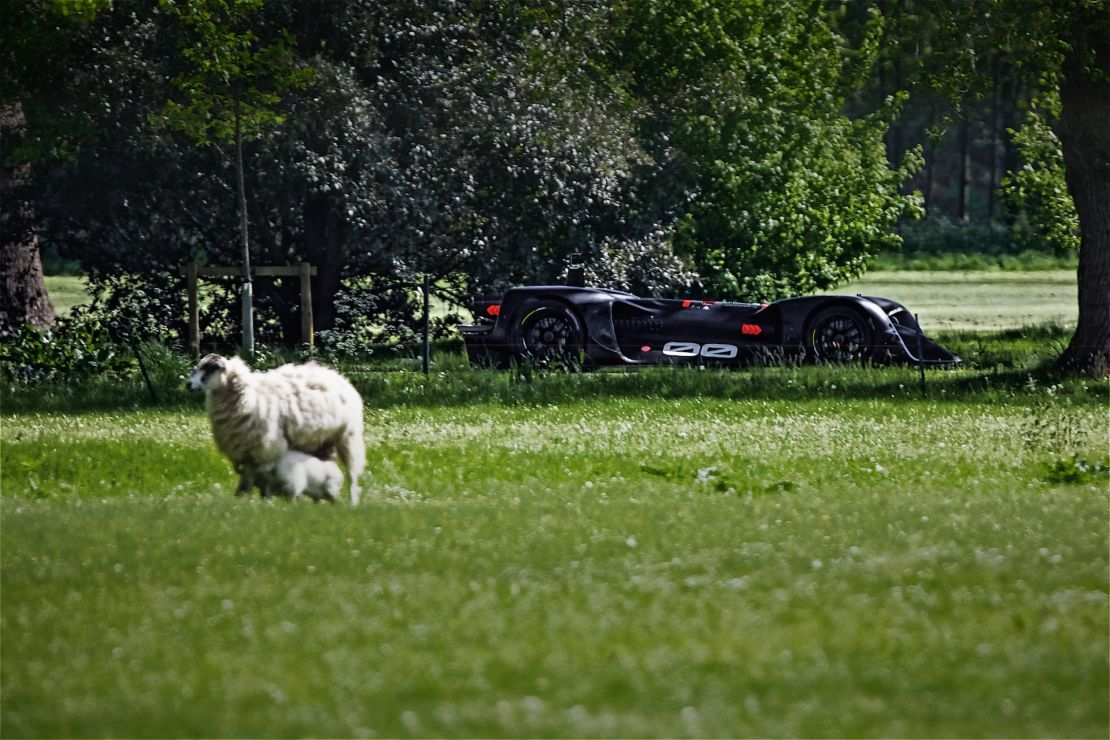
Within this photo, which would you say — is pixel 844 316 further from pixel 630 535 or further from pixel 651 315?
pixel 630 535

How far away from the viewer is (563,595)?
9672 millimetres

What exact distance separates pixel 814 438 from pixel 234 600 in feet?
37.1

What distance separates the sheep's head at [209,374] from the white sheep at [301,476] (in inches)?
32.1

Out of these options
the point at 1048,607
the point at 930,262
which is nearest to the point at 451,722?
the point at 1048,607

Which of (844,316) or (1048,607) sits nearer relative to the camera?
(1048,607)

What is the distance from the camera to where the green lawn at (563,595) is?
7406 mm

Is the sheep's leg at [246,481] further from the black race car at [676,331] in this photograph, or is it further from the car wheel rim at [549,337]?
the car wheel rim at [549,337]

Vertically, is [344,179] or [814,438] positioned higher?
[344,179]

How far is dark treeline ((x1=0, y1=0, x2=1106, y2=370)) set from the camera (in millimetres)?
27688

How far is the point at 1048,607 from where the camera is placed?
941cm

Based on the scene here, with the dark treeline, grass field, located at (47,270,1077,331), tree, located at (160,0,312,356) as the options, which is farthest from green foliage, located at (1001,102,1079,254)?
tree, located at (160,0,312,356)

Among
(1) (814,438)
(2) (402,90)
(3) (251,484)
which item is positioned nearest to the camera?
(3) (251,484)

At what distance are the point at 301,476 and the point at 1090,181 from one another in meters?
17.4

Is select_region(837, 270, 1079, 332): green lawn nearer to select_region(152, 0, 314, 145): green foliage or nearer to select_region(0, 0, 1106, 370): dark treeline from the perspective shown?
select_region(0, 0, 1106, 370): dark treeline
